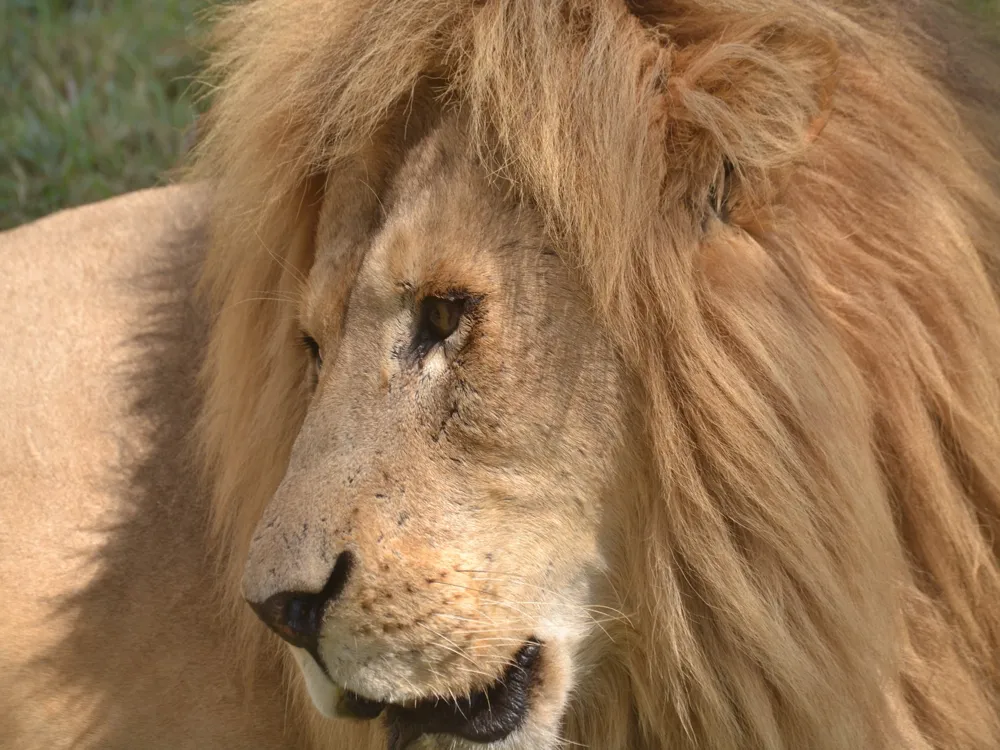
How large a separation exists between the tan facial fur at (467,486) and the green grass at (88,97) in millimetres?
2771

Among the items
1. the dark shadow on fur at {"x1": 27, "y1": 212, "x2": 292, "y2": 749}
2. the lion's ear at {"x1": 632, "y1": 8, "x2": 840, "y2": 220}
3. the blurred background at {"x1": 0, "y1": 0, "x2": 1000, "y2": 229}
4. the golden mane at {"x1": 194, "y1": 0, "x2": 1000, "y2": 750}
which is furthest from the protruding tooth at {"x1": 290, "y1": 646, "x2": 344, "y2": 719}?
the blurred background at {"x1": 0, "y1": 0, "x2": 1000, "y2": 229}

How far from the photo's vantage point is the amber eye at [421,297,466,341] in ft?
6.88

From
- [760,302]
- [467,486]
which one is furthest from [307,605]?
[760,302]

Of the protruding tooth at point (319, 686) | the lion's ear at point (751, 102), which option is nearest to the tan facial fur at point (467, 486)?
the protruding tooth at point (319, 686)

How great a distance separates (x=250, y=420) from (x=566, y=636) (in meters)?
0.80

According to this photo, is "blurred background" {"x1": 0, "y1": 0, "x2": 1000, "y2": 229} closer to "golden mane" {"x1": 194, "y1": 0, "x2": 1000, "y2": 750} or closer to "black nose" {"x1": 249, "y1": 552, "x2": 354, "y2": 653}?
"golden mane" {"x1": 194, "y1": 0, "x2": 1000, "y2": 750}

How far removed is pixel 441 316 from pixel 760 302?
481 mm

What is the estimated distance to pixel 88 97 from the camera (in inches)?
206

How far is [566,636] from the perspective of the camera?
6.98 feet

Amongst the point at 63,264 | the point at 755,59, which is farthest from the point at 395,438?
the point at 63,264

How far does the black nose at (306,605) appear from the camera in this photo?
6.56ft

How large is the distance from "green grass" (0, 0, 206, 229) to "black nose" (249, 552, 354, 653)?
114 inches

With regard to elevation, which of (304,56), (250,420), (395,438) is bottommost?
(250,420)

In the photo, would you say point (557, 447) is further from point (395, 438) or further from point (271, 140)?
point (271, 140)
